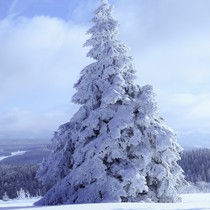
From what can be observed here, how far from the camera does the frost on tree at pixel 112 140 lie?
64.4 feet

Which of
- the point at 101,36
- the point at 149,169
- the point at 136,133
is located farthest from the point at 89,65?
the point at 149,169

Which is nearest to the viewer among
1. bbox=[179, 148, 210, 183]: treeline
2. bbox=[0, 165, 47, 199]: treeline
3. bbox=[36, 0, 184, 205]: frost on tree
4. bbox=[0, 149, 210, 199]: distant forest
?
bbox=[36, 0, 184, 205]: frost on tree

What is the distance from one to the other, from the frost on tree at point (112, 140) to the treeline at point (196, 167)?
115 m

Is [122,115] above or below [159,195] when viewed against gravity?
above

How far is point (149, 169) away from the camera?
66.3 ft

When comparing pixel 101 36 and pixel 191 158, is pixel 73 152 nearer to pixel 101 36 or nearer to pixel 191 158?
pixel 101 36

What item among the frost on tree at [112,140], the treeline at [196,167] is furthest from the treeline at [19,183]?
the frost on tree at [112,140]

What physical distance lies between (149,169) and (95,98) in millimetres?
4598

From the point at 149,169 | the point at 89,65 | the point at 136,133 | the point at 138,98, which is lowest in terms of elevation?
the point at 149,169

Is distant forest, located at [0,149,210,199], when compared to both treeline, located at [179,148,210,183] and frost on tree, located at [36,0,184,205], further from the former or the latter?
frost on tree, located at [36,0,184,205]

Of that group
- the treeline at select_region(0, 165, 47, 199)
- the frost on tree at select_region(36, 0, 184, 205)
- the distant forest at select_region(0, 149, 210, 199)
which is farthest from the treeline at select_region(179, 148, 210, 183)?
the frost on tree at select_region(36, 0, 184, 205)

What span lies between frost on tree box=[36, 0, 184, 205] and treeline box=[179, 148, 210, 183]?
11533cm

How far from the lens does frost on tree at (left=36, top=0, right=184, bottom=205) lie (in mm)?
19641

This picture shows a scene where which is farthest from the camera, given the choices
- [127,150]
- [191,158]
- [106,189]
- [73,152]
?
[191,158]
